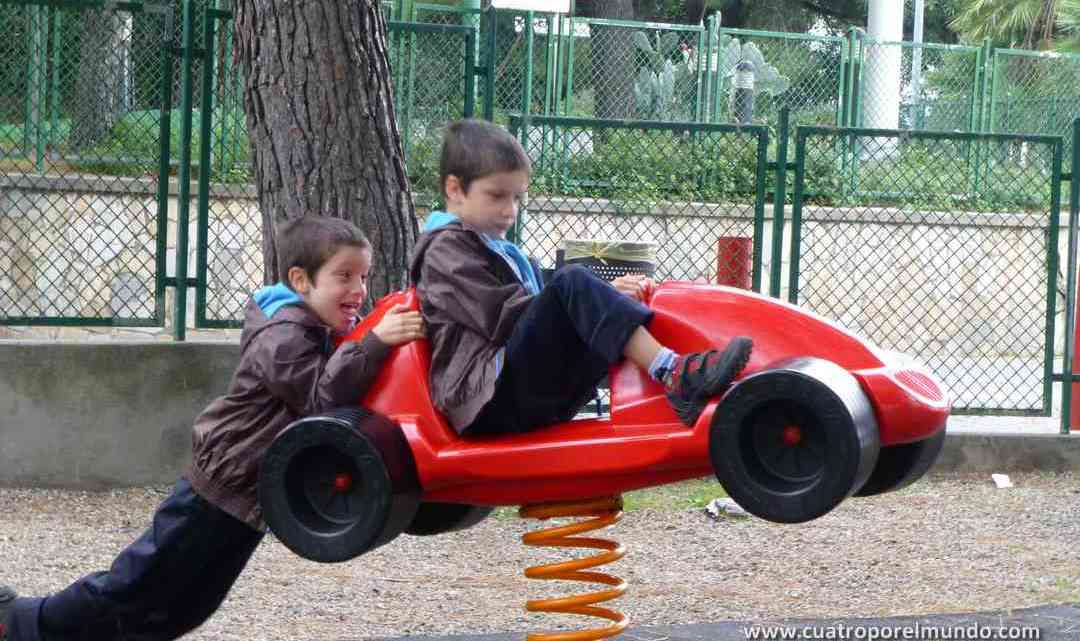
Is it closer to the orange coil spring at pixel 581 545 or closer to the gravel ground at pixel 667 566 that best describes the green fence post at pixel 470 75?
the gravel ground at pixel 667 566

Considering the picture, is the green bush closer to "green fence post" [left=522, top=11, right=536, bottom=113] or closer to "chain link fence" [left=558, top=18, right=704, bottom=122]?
"green fence post" [left=522, top=11, right=536, bottom=113]

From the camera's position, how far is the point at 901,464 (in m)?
3.14

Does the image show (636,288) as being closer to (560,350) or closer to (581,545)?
(560,350)

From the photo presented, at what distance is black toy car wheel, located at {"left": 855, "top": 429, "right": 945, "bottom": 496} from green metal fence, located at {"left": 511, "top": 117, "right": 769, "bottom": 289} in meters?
4.74

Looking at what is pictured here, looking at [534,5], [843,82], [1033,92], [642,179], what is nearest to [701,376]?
[642,179]

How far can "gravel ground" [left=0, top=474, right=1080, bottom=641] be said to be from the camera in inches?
213

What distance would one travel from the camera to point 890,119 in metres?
16.6

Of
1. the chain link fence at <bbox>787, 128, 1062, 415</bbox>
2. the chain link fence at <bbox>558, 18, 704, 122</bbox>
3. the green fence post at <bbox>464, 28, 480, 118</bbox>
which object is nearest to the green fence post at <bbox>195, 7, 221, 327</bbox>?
the green fence post at <bbox>464, 28, 480, 118</bbox>

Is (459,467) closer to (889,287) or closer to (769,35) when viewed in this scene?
(889,287)

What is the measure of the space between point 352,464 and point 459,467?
8.9 inches

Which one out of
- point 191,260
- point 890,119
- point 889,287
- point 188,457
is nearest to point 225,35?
point 191,260

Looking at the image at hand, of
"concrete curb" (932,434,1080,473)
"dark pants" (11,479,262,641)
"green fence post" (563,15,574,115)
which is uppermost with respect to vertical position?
"green fence post" (563,15,574,115)

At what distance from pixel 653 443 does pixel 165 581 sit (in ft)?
4.57

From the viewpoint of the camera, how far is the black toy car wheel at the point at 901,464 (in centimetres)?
312
